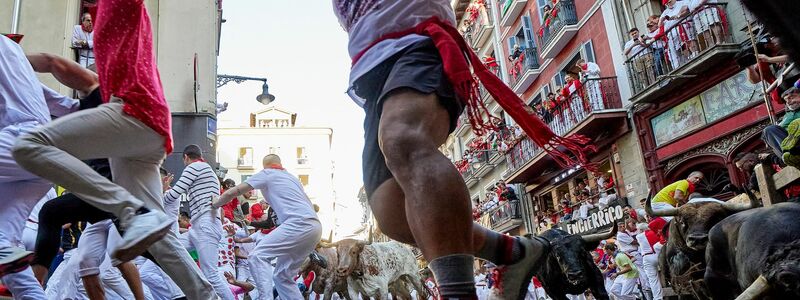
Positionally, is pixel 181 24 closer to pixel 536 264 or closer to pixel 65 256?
pixel 65 256

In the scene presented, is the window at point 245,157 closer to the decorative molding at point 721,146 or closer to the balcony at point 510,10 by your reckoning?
the balcony at point 510,10

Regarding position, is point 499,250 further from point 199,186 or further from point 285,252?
point 199,186

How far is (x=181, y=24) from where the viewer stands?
13.4 meters

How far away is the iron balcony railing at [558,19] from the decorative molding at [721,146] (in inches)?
300

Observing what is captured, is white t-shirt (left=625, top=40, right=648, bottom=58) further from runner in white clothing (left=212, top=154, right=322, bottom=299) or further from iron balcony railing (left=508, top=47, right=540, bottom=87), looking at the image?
runner in white clothing (left=212, top=154, right=322, bottom=299)

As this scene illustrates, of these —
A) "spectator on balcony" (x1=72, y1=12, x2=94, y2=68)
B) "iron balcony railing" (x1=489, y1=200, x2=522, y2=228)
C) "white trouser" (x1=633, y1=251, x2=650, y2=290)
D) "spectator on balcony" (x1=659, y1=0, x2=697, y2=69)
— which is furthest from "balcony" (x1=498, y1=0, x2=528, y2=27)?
"spectator on balcony" (x1=72, y1=12, x2=94, y2=68)

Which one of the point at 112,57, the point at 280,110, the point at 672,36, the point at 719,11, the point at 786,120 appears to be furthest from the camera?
the point at 280,110

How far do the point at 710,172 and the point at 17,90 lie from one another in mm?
18244

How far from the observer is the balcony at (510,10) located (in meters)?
29.3

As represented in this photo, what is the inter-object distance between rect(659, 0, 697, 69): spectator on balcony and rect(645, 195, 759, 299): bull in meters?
14.4

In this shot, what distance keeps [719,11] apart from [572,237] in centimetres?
1537

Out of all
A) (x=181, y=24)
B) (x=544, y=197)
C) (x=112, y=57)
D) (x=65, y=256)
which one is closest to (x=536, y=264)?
(x=112, y=57)

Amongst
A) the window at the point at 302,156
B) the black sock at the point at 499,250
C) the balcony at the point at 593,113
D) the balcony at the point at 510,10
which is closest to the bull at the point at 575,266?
the black sock at the point at 499,250

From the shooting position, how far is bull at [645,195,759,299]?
12.9ft
